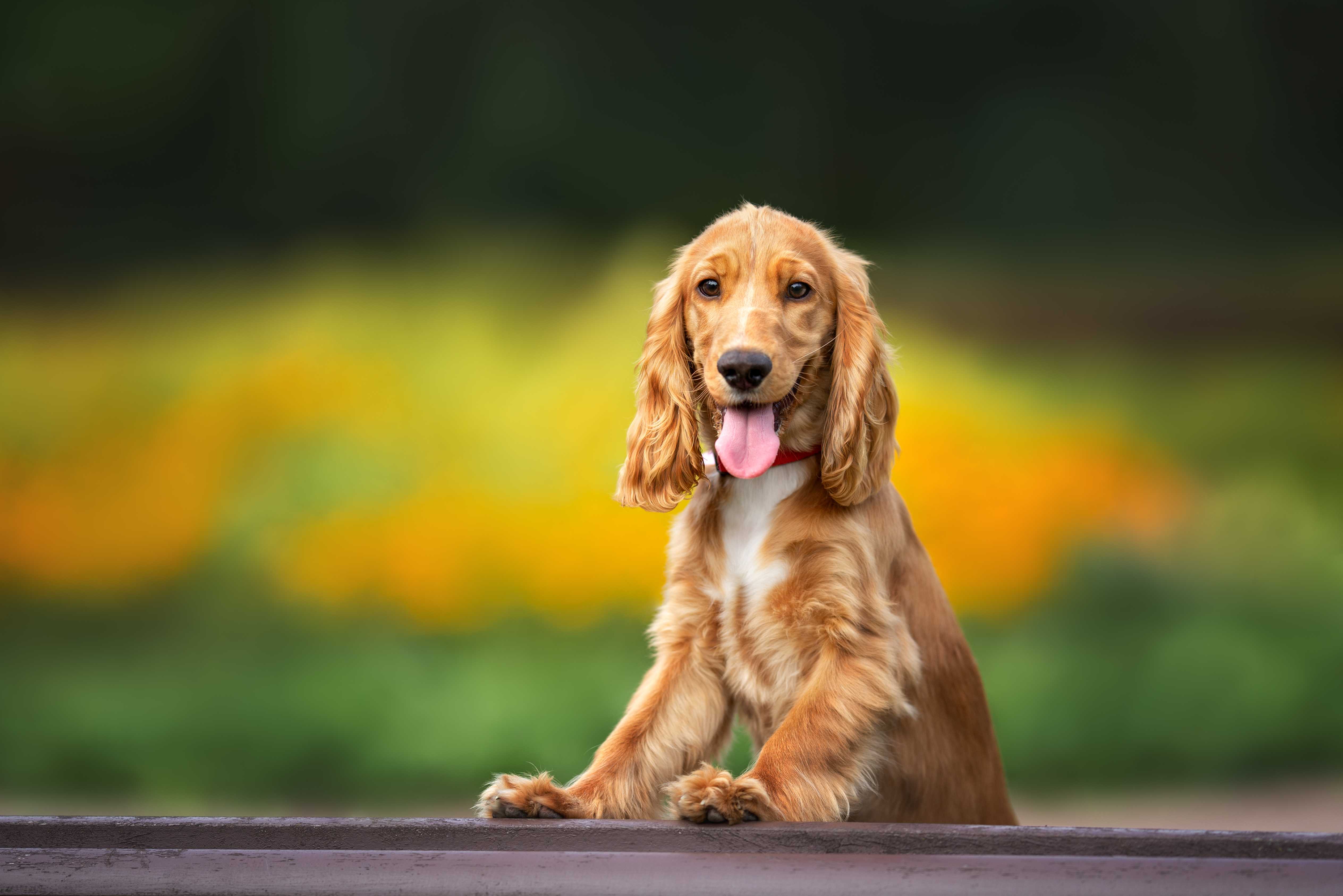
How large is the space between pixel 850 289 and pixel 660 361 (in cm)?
43

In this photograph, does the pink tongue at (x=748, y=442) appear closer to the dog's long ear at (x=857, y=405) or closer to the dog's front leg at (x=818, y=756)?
the dog's long ear at (x=857, y=405)

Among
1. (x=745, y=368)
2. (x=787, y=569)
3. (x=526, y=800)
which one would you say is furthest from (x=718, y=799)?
(x=745, y=368)

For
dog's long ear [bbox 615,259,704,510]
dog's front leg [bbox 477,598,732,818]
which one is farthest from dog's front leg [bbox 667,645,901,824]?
dog's long ear [bbox 615,259,704,510]

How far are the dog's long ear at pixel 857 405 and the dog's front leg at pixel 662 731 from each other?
413 mm

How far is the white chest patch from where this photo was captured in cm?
227

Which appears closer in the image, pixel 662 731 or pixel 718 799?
pixel 718 799

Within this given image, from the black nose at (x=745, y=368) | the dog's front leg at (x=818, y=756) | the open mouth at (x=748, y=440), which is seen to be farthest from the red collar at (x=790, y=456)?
the dog's front leg at (x=818, y=756)

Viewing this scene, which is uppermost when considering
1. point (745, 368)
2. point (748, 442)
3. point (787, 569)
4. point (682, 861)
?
point (745, 368)

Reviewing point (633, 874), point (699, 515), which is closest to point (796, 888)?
point (633, 874)

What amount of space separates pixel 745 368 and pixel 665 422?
0.37 metres

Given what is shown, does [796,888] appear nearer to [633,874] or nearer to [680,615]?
[633,874]

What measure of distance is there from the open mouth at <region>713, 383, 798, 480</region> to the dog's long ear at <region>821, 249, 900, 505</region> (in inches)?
5.7

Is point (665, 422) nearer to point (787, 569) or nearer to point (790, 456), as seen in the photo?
point (790, 456)

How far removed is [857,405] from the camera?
7.50 ft
